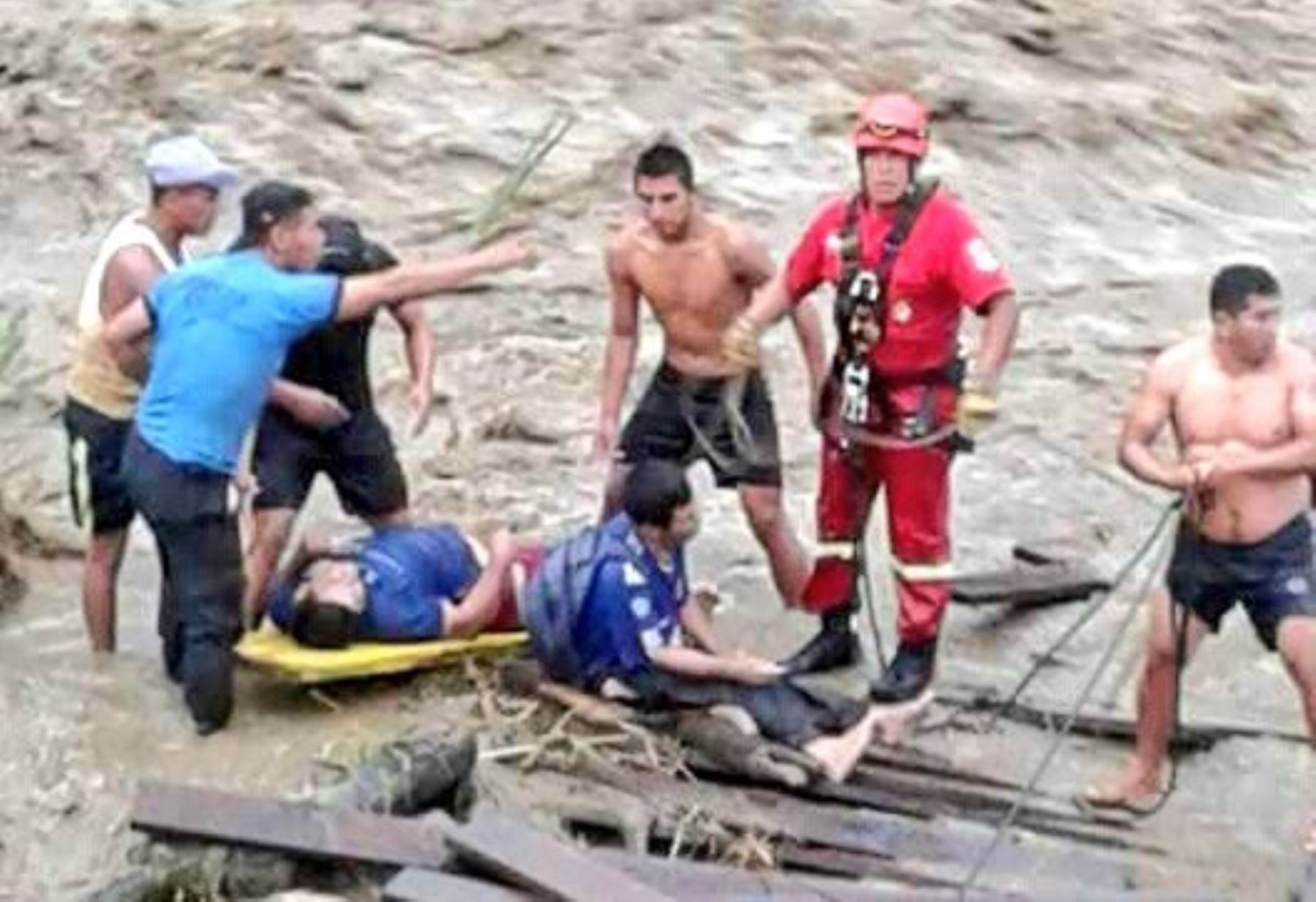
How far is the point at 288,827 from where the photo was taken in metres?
10.1

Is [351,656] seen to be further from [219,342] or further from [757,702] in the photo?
[757,702]

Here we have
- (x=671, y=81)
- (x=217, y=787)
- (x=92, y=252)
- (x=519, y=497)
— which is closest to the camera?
(x=217, y=787)

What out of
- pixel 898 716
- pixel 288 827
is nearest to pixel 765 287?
pixel 898 716

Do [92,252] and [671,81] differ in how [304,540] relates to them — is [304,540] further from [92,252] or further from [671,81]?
[671,81]

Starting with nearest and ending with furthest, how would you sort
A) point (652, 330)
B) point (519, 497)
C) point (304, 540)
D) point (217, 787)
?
1. point (217, 787)
2. point (304, 540)
3. point (519, 497)
4. point (652, 330)

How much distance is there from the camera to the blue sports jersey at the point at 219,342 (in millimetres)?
10766

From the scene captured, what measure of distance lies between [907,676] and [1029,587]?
1206 millimetres

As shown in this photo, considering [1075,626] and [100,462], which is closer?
[100,462]

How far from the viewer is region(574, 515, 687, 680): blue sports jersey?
10.9 meters

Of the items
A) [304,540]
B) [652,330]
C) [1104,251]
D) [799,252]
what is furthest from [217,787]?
[1104,251]

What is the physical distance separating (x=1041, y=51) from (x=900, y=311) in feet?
25.6

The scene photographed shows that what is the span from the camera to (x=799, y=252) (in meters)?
11.1

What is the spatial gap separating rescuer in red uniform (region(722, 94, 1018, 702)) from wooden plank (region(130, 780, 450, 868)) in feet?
6.27

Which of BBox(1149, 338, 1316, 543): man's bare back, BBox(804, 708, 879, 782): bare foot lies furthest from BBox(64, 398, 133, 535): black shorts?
BBox(1149, 338, 1316, 543): man's bare back
